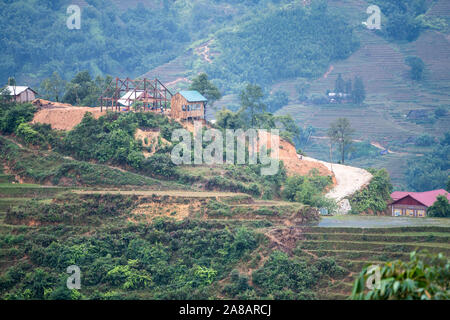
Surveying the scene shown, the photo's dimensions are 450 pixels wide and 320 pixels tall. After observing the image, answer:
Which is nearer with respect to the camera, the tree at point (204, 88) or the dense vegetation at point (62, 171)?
the dense vegetation at point (62, 171)

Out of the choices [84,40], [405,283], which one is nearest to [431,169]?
[84,40]

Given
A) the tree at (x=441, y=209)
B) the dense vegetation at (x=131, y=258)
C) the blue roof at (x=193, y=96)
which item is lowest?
the dense vegetation at (x=131, y=258)

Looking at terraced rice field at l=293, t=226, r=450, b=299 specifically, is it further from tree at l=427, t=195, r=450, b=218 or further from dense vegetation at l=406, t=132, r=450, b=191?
dense vegetation at l=406, t=132, r=450, b=191

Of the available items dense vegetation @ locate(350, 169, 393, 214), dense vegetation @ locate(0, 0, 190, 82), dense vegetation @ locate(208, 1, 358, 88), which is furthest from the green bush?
dense vegetation @ locate(208, 1, 358, 88)

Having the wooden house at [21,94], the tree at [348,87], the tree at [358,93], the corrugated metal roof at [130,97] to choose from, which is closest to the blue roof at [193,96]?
the corrugated metal roof at [130,97]

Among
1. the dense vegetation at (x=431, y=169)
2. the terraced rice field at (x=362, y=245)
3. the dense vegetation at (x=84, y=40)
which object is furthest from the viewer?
the dense vegetation at (x=84, y=40)

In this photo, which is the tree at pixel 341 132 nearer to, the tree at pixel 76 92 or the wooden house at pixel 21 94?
the tree at pixel 76 92
